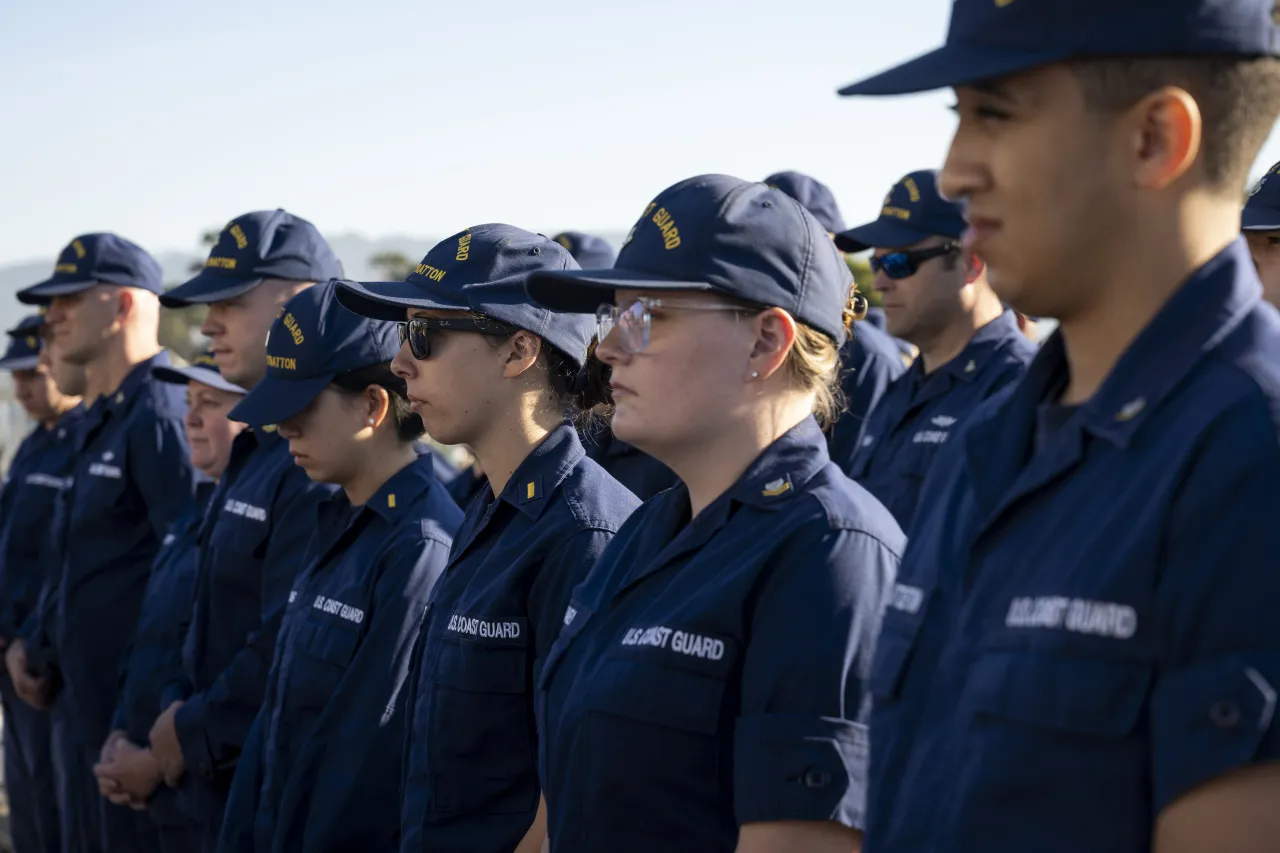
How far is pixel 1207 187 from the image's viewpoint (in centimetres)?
183

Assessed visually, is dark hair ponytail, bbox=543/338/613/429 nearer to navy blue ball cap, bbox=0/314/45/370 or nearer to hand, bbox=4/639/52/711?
hand, bbox=4/639/52/711

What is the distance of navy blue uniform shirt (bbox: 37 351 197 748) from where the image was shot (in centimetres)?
673

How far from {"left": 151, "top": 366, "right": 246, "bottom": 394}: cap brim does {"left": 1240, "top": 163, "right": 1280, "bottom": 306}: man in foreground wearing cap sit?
3697mm

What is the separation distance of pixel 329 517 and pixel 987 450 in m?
3.09

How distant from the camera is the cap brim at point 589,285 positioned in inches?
108

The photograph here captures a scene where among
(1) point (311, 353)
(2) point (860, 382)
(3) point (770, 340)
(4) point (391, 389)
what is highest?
(3) point (770, 340)

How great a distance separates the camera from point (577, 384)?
3.88m

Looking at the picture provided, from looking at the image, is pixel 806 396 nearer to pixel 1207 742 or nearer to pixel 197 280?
pixel 1207 742

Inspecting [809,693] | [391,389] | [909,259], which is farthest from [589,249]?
[809,693]

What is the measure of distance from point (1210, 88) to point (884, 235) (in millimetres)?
4298

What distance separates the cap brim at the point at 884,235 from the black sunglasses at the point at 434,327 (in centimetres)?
247

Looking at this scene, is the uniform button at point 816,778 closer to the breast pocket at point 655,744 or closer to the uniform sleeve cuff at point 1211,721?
the breast pocket at point 655,744

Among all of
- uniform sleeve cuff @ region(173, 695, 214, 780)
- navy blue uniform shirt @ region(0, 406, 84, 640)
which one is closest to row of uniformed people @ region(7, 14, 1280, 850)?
uniform sleeve cuff @ region(173, 695, 214, 780)

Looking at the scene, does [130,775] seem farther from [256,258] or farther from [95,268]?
[95,268]
